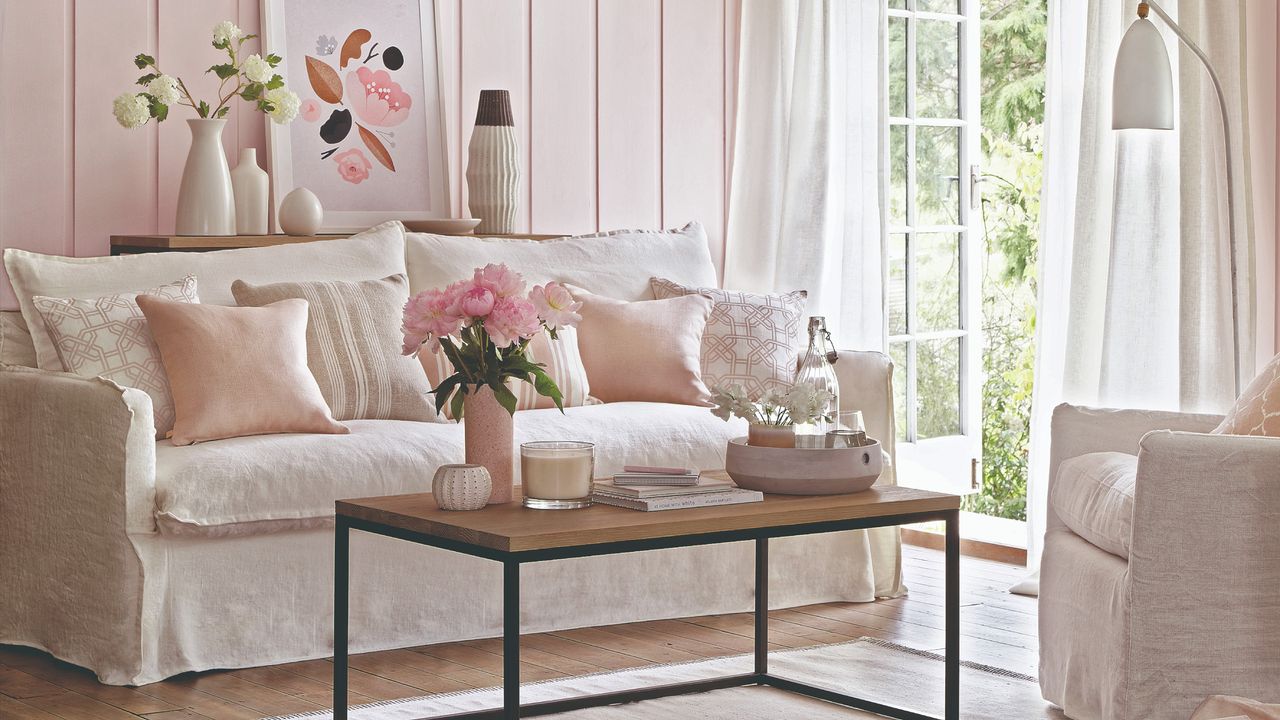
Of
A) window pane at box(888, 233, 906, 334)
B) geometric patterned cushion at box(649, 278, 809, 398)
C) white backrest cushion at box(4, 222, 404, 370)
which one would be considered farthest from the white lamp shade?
white backrest cushion at box(4, 222, 404, 370)

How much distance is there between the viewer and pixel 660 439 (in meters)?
3.78

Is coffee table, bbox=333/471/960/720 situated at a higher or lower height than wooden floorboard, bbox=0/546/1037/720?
higher

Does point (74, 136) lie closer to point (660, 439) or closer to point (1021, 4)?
point (660, 439)

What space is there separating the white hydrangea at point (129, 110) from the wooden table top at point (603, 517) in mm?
1738

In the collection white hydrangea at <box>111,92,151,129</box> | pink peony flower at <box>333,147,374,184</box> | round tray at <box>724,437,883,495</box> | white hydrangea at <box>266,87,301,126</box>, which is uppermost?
white hydrangea at <box>266,87,301,126</box>

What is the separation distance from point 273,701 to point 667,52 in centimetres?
298

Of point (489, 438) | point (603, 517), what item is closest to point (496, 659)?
→ point (489, 438)

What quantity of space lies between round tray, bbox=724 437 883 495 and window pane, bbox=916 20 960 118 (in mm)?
2679

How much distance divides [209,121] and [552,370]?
1.15m

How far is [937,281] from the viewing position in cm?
515

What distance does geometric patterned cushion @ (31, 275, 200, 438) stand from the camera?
3.37 meters

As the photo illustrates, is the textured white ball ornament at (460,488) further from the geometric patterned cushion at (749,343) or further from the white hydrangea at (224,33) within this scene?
the white hydrangea at (224,33)

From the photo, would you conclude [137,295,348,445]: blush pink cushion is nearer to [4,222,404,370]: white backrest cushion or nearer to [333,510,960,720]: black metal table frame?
[4,222,404,370]: white backrest cushion

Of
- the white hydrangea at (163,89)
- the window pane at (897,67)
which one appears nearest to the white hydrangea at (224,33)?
the white hydrangea at (163,89)
